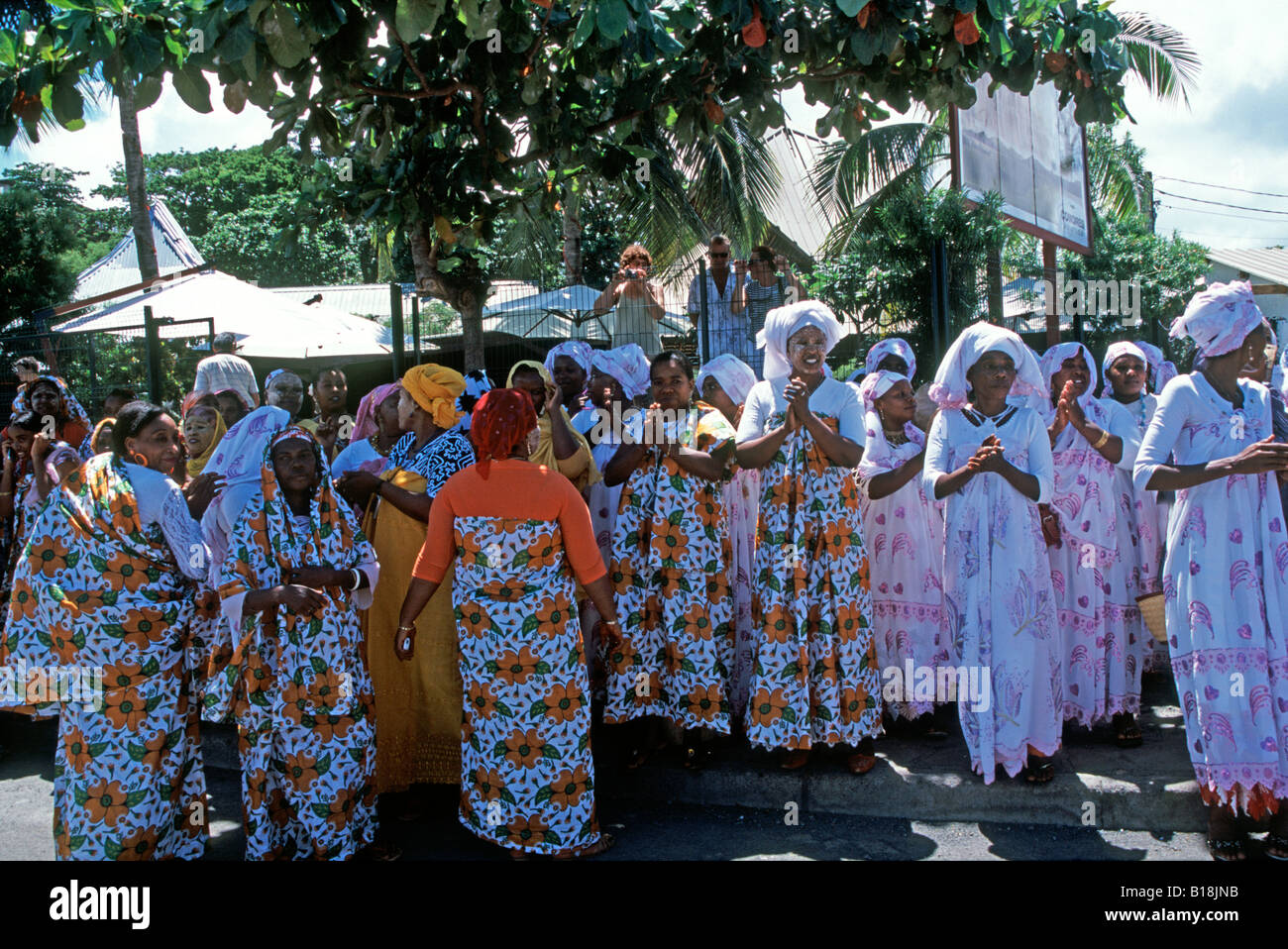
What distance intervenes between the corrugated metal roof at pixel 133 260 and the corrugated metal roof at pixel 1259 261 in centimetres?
3124

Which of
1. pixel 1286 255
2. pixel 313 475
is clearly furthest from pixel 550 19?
pixel 1286 255

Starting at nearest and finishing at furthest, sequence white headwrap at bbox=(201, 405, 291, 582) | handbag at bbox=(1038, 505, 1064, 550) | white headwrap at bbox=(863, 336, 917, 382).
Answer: handbag at bbox=(1038, 505, 1064, 550), white headwrap at bbox=(201, 405, 291, 582), white headwrap at bbox=(863, 336, 917, 382)

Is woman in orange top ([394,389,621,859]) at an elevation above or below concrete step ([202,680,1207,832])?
above

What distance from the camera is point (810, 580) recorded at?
16.1ft

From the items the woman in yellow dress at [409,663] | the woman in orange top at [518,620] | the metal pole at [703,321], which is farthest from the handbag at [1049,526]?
the metal pole at [703,321]

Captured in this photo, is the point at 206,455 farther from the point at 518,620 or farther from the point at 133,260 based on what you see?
the point at 133,260

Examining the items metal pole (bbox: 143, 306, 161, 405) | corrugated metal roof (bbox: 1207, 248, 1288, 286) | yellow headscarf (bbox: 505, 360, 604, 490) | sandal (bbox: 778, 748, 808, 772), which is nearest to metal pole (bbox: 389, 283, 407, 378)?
metal pole (bbox: 143, 306, 161, 405)

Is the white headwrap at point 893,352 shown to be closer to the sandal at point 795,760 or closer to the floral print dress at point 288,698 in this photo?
the sandal at point 795,760

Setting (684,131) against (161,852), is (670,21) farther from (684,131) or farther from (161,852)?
(161,852)

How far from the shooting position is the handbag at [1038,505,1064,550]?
191 inches

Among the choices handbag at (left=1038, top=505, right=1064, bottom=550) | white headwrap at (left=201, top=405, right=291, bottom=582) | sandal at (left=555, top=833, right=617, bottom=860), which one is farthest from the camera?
white headwrap at (left=201, top=405, right=291, bottom=582)

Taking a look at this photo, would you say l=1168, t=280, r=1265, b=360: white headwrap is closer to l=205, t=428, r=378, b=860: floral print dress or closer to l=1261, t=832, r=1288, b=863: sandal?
l=1261, t=832, r=1288, b=863: sandal

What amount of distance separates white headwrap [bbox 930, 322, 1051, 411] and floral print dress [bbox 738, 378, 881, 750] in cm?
43

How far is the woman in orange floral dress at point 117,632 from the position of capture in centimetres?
409
